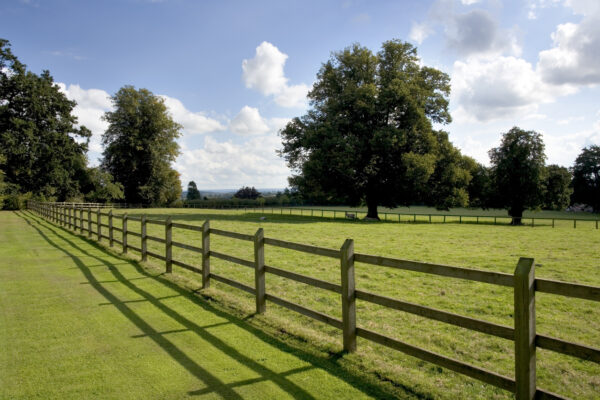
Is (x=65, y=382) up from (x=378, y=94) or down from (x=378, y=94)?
down

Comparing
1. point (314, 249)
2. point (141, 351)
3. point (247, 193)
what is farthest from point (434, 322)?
point (247, 193)

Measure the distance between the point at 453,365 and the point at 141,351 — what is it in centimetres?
364

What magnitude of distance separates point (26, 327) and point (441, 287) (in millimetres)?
7727

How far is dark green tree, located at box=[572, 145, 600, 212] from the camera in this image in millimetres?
61906

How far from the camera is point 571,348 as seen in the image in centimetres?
298

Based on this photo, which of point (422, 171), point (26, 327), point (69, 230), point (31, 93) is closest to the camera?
point (26, 327)

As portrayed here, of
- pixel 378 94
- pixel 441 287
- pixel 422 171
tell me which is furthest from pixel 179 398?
pixel 378 94

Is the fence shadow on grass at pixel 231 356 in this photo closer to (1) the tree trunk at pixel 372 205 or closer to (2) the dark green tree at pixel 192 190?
(1) the tree trunk at pixel 372 205

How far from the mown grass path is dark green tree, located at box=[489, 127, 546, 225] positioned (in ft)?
123

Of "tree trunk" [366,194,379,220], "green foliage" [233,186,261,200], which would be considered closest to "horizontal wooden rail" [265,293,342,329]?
"tree trunk" [366,194,379,220]

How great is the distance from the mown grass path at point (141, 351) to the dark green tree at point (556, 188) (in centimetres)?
4195

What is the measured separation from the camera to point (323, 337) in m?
5.33

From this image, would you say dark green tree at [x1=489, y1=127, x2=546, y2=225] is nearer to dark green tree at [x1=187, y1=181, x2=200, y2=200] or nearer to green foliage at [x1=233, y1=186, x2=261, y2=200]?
green foliage at [x1=233, y1=186, x2=261, y2=200]

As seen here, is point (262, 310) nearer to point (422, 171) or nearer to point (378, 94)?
point (422, 171)
